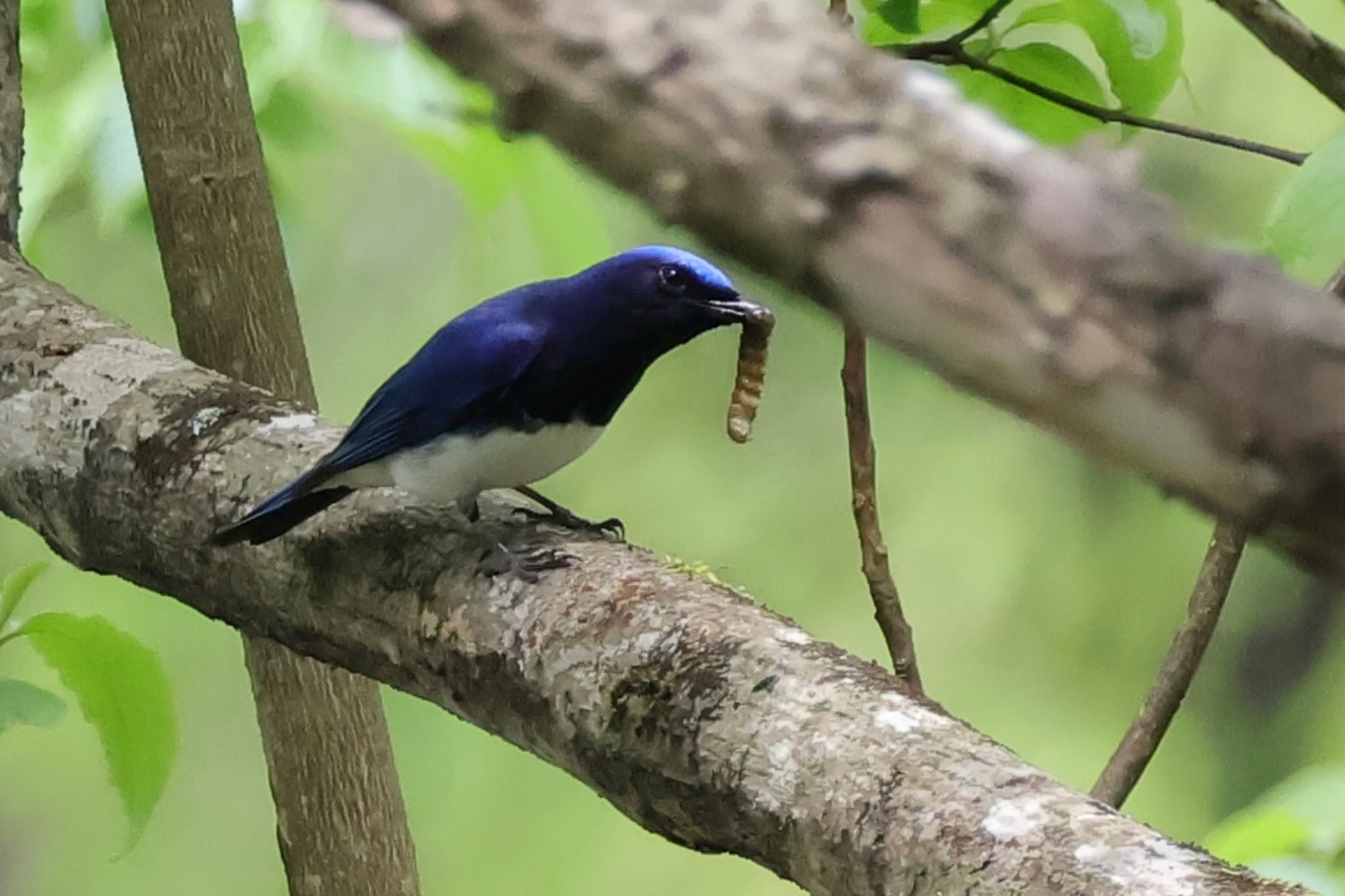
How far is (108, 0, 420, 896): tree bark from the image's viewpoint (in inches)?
41.9

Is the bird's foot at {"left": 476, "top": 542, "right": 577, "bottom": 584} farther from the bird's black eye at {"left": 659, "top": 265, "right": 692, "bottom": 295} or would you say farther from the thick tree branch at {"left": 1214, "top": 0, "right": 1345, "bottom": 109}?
the thick tree branch at {"left": 1214, "top": 0, "right": 1345, "bottom": 109}

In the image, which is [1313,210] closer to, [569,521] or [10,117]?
[569,521]

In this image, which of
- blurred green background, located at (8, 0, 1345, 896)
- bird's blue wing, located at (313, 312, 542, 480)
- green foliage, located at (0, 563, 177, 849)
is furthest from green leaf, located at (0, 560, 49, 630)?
blurred green background, located at (8, 0, 1345, 896)

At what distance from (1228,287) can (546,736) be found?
1.97ft

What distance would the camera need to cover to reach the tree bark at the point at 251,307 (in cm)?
107

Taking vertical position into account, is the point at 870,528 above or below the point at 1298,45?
below

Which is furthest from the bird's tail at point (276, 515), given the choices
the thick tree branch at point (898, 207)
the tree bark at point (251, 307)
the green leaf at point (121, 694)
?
the thick tree branch at point (898, 207)

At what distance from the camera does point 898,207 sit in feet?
0.56

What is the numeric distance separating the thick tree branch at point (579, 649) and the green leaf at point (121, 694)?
0.16 ft

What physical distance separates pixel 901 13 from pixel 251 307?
0.56 meters

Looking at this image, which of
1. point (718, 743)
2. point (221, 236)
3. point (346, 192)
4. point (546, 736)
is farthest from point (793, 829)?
point (346, 192)

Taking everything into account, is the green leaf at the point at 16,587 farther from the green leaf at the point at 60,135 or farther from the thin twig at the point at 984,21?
the thin twig at the point at 984,21

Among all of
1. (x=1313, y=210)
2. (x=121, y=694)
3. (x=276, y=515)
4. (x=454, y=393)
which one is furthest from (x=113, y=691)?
(x=1313, y=210)

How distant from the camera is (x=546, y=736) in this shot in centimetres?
72
